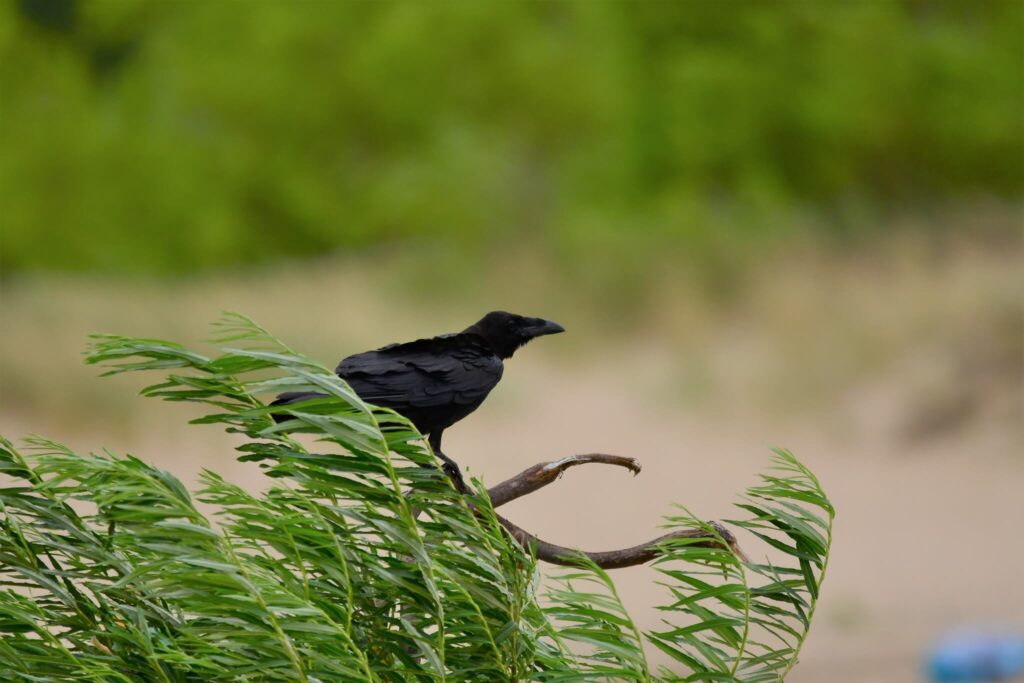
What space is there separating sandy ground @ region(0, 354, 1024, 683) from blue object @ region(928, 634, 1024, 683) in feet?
2.33

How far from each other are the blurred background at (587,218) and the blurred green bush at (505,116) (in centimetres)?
4

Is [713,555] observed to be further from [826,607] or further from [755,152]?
[755,152]

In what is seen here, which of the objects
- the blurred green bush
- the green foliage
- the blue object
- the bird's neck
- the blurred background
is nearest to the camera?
the green foliage

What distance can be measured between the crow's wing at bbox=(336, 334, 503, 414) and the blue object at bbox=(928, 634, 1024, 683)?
17.3ft

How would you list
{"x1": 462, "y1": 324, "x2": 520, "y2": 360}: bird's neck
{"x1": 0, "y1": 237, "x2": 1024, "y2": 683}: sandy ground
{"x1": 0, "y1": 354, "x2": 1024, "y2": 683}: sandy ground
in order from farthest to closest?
{"x1": 0, "y1": 237, "x2": 1024, "y2": 683}: sandy ground
{"x1": 0, "y1": 354, "x2": 1024, "y2": 683}: sandy ground
{"x1": 462, "y1": 324, "x2": 520, "y2": 360}: bird's neck

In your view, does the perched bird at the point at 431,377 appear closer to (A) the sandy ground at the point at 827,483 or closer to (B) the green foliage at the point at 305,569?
(B) the green foliage at the point at 305,569

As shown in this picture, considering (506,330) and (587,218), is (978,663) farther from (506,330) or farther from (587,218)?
(587,218)

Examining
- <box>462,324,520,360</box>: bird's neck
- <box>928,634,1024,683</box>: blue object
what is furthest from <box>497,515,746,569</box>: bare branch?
<box>928,634,1024,683</box>: blue object

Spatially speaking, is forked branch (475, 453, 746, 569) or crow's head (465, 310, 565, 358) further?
crow's head (465, 310, 565, 358)

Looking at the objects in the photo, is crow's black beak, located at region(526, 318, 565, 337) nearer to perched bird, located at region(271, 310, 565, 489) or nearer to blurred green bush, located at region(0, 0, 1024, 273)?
perched bird, located at region(271, 310, 565, 489)

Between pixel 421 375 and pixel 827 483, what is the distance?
29.5 feet

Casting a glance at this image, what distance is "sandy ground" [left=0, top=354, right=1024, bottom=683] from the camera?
8.08m

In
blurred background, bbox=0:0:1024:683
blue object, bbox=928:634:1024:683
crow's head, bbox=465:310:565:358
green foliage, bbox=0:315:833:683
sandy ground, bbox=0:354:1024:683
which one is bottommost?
green foliage, bbox=0:315:833:683

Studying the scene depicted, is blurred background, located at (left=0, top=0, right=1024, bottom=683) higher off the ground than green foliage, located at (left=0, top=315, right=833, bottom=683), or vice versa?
blurred background, located at (left=0, top=0, right=1024, bottom=683)
